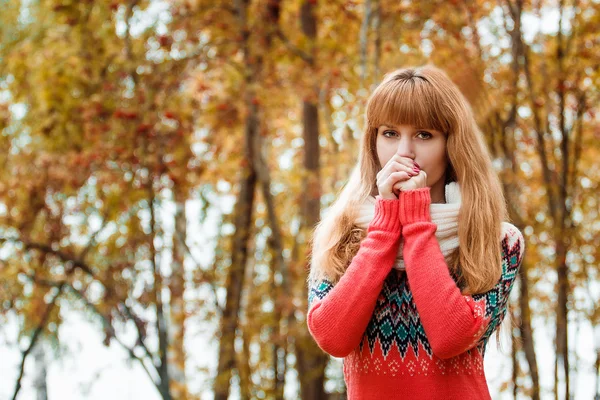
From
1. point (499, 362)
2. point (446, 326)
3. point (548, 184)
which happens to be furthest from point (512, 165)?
point (446, 326)

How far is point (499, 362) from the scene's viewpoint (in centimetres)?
610

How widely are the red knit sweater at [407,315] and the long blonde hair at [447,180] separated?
53 mm

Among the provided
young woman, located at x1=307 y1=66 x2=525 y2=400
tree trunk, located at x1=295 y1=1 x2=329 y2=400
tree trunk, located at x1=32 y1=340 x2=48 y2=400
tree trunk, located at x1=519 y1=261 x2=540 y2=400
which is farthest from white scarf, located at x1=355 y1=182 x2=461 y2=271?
tree trunk, located at x1=32 y1=340 x2=48 y2=400

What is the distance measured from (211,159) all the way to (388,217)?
14.9 ft

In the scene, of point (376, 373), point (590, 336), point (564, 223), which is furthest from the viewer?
point (590, 336)

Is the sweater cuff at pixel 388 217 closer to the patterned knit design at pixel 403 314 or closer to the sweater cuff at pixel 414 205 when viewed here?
the sweater cuff at pixel 414 205

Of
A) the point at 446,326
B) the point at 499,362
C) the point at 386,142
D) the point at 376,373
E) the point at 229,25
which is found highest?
the point at 229,25

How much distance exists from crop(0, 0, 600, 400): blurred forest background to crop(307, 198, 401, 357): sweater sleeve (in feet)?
9.71

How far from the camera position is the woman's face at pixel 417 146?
1905 mm

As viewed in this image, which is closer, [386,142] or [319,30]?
[386,142]

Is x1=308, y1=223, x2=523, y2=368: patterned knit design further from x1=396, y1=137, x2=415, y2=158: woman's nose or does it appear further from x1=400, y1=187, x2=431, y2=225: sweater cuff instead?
x1=396, y1=137, x2=415, y2=158: woman's nose

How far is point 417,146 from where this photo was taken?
6.26 feet

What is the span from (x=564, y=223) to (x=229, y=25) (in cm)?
280

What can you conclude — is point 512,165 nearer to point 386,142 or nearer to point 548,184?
point 548,184
